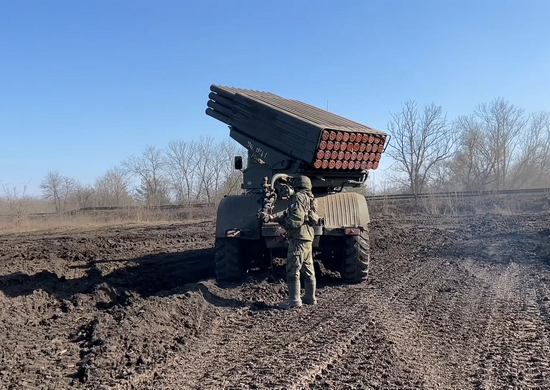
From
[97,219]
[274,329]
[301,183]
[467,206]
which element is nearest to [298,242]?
[301,183]

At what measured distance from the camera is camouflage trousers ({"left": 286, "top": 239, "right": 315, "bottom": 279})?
6.84 m

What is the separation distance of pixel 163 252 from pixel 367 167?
21.9 feet

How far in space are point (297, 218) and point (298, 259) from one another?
56 centimetres

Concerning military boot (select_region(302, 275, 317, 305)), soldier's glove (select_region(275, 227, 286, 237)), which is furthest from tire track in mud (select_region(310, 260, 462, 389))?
soldier's glove (select_region(275, 227, 286, 237))

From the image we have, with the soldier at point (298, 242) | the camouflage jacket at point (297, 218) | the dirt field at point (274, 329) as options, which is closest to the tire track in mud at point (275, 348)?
the dirt field at point (274, 329)

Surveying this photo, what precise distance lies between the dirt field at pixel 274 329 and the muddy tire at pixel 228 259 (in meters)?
0.41

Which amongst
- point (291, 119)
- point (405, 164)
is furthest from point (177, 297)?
point (405, 164)

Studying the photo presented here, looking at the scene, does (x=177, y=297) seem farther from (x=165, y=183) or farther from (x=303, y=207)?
(x=165, y=183)

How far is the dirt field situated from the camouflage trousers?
0.50 meters

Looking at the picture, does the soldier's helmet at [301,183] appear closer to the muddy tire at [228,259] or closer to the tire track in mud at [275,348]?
the tire track in mud at [275,348]

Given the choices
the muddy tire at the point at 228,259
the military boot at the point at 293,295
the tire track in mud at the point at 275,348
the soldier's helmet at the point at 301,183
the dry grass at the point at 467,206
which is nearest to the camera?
the tire track in mud at the point at 275,348

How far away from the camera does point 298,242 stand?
694cm

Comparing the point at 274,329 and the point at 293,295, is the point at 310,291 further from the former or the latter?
the point at 274,329

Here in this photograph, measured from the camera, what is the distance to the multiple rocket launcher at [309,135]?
7621 mm
